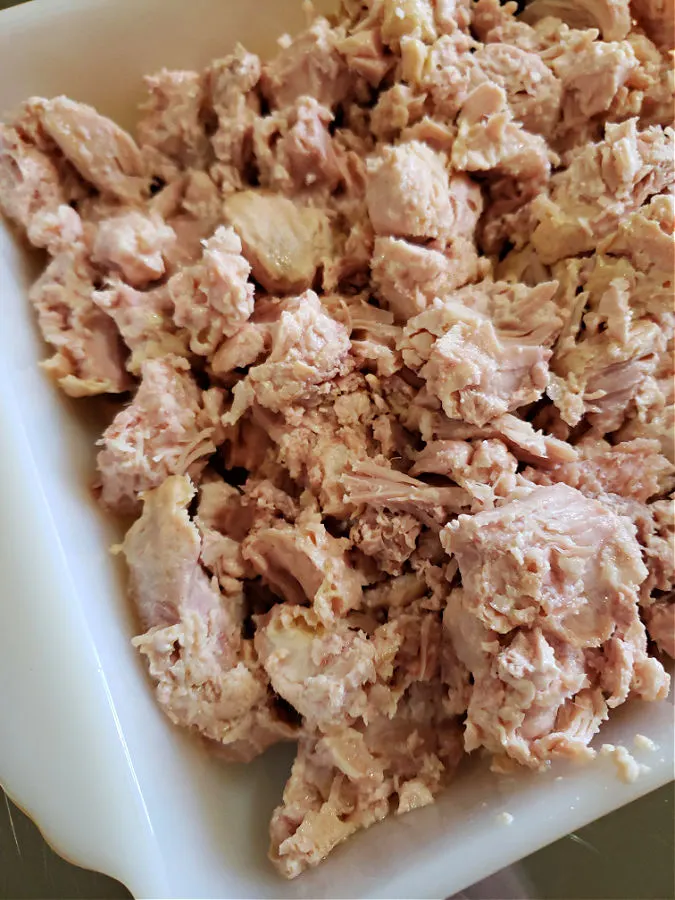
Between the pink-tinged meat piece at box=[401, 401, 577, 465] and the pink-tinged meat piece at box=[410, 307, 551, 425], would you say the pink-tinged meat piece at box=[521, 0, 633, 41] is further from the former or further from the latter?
the pink-tinged meat piece at box=[401, 401, 577, 465]

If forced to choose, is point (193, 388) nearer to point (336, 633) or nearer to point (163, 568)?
point (163, 568)

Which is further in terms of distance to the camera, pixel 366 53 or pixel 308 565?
pixel 366 53

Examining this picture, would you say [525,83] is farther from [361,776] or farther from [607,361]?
[361,776]

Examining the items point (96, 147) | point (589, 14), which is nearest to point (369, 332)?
point (96, 147)

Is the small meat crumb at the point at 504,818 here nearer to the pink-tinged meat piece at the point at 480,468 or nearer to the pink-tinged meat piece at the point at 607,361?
the pink-tinged meat piece at the point at 480,468

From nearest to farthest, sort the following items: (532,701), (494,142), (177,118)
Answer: (532,701) → (494,142) → (177,118)

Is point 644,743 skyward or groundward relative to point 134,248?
groundward

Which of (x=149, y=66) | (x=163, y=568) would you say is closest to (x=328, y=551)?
(x=163, y=568)

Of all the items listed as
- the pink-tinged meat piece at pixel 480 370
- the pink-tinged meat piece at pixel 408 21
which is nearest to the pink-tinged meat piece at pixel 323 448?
the pink-tinged meat piece at pixel 480 370
